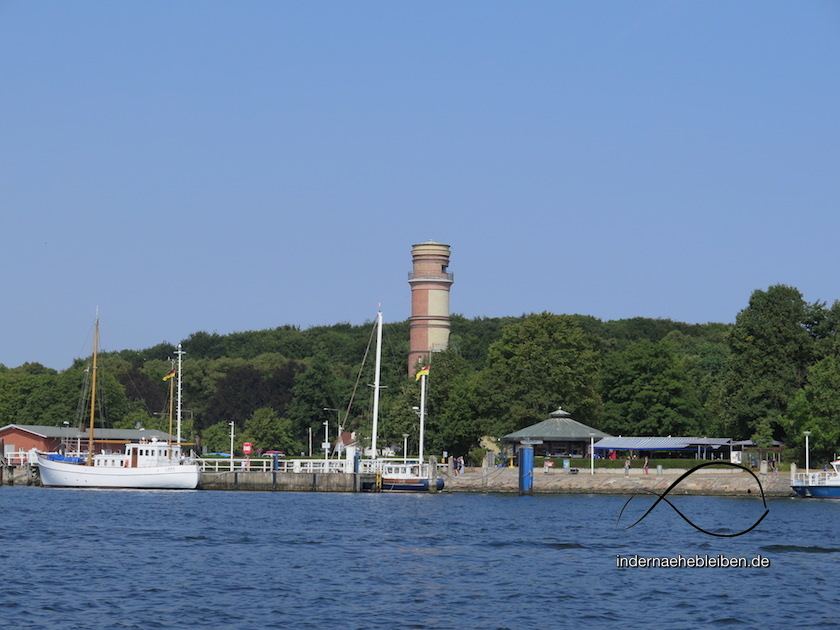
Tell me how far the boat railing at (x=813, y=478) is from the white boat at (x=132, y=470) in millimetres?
36444

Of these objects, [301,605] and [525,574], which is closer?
[301,605]

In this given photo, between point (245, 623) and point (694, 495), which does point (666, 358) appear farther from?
point (245, 623)

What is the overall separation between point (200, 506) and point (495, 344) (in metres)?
43.2

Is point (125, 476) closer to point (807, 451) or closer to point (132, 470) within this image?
point (132, 470)

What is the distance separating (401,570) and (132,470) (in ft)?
161

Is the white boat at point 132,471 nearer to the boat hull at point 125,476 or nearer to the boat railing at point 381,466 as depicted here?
the boat hull at point 125,476

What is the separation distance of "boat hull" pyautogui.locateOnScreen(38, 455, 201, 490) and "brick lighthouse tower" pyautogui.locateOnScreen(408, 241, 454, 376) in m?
47.0

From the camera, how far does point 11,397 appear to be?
134625 millimetres

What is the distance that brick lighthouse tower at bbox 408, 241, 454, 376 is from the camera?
129 meters

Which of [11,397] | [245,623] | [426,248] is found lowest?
[245,623]

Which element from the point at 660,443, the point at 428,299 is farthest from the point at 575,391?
the point at 428,299

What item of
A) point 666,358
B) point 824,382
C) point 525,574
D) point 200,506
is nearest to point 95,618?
point 525,574

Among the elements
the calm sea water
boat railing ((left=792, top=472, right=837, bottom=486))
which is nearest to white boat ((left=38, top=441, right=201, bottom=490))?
the calm sea water

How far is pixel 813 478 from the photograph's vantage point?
244 ft
